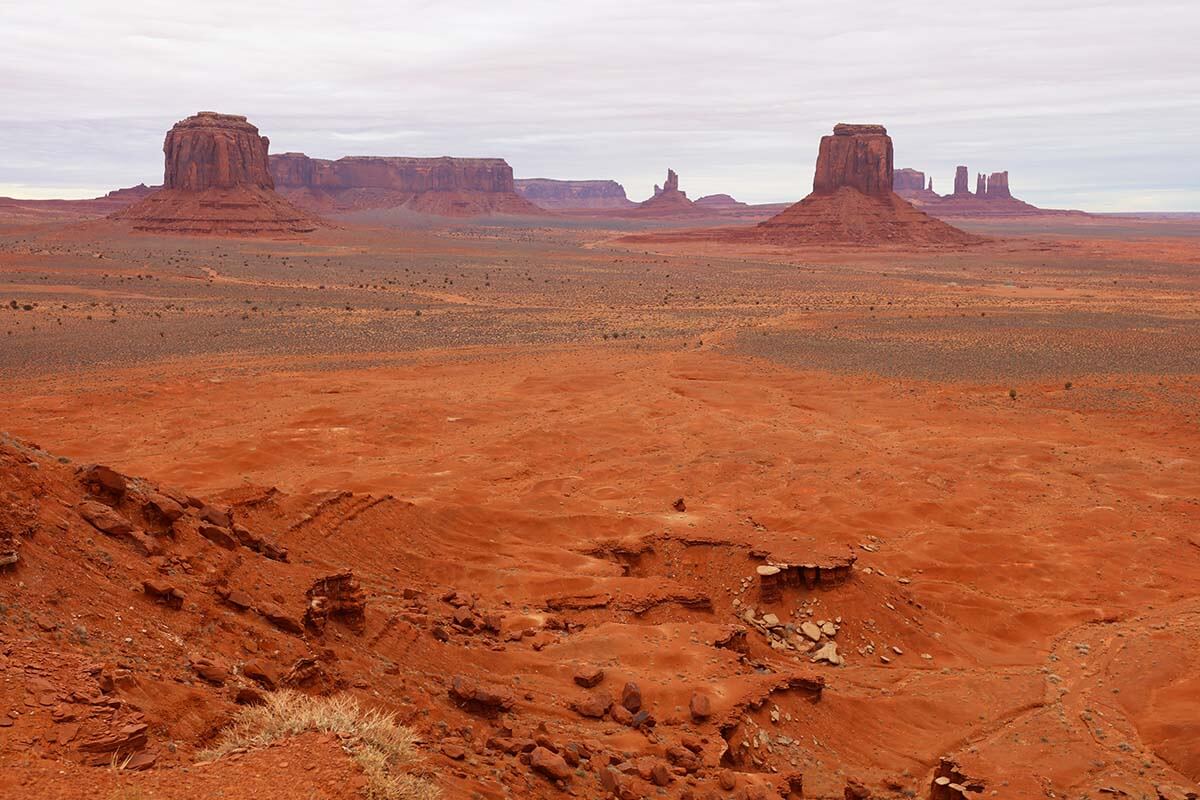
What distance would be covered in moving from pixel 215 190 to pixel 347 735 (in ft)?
392

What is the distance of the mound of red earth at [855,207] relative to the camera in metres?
114

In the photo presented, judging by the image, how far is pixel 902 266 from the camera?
287ft

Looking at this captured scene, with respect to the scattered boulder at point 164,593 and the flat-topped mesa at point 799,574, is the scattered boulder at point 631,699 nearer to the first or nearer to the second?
the flat-topped mesa at point 799,574

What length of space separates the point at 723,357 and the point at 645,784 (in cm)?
2817

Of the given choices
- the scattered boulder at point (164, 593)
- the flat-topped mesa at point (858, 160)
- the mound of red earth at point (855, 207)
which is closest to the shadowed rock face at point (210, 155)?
the mound of red earth at point (855, 207)

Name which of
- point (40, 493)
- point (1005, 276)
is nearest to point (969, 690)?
point (40, 493)

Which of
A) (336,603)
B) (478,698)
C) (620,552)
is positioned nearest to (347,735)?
(478,698)

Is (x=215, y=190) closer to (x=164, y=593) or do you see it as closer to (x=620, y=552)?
(x=620, y=552)

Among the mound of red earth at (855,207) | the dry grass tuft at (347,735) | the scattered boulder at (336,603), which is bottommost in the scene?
the scattered boulder at (336,603)

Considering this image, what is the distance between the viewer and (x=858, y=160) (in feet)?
395

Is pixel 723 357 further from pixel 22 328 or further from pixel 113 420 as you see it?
pixel 22 328

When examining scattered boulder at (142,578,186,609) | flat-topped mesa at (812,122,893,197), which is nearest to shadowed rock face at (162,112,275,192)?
flat-topped mesa at (812,122,893,197)

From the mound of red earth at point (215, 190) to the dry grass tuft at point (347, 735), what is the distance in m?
106

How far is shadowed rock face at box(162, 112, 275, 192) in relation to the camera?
114875 mm
